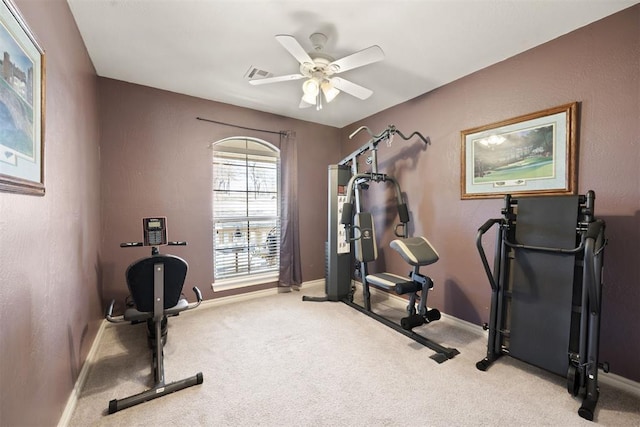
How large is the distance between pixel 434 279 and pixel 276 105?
291 cm

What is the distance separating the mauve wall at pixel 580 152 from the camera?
182cm

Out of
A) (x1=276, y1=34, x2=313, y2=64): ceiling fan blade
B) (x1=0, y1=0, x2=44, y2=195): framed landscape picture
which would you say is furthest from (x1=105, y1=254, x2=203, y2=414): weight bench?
(x1=276, y1=34, x2=313, y2=64): ceiling fan blade

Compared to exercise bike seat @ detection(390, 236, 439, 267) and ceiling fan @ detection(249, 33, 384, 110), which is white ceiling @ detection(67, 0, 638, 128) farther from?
exercise bike seat @ detection(390, 236, 439, 267)

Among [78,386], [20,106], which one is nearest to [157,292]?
[78,386]

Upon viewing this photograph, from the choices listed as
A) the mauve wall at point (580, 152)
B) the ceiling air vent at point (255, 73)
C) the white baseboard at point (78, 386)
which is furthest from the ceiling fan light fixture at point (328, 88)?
the white baseboard at point (78, 386)

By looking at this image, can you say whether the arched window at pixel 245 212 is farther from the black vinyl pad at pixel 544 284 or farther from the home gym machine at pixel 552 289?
the black vinyl pad at pixel 544 284

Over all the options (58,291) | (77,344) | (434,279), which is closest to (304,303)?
(434,279)

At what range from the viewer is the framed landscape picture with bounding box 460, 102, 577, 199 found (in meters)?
2.08

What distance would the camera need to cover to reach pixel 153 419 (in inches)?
61.6

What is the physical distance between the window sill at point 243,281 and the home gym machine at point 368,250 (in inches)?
25.0

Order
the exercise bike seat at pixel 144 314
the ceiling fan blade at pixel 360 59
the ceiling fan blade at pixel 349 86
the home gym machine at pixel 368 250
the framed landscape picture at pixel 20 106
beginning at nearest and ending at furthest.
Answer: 1. the framed landscape picture at pixel 20 106
2. the ceiling fan blade at pixel 360 59
3. the exercise bike seat at pixel 144 314
4. the ceiling fan blade at pixel 349 86
5. the home gym machine at pixel 368 250

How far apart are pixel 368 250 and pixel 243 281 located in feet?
5.74

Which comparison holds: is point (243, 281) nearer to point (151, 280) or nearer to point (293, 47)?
point (151, 280)

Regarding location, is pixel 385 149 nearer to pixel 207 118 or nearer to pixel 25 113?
pixel 207 118
